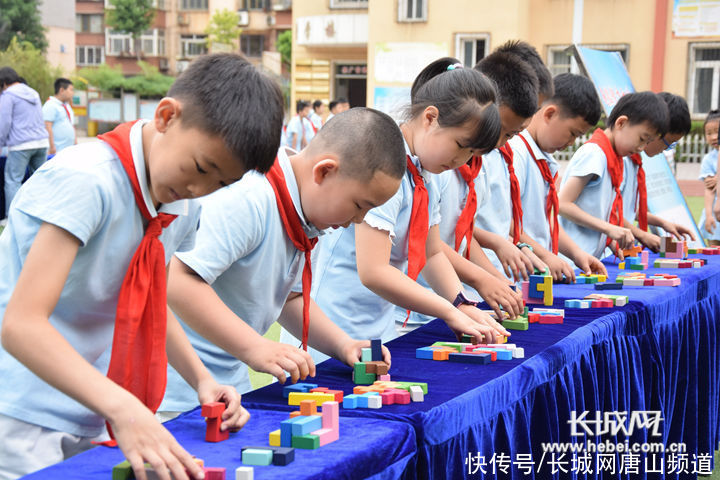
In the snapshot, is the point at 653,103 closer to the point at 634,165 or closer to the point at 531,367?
the point at 634,165

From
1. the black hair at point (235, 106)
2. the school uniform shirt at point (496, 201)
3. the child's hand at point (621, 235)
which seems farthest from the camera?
the child's hand at point (621, 235)

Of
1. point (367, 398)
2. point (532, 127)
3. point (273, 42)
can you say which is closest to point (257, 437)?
point (367, 398)

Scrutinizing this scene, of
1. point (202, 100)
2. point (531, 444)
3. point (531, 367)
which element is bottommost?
point (531, 444)

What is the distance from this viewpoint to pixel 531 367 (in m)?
2.10

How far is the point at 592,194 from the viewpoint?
4.24 m

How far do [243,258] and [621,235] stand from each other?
7.91 feet

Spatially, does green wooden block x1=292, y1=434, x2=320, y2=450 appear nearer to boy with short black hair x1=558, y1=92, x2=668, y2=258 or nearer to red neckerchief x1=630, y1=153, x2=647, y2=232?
boy with short black hair x1=558, y1=92, x2=668, y2=258

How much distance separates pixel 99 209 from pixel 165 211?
159 mm

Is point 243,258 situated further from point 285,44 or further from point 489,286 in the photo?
point 285,44

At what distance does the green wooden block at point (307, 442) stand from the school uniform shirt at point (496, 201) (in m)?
1.99

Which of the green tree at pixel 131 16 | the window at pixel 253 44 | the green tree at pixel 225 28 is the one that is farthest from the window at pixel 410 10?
the green tree at pixel 131 16

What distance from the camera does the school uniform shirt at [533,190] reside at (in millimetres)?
3711

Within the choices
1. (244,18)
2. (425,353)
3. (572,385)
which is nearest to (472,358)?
(425,353)

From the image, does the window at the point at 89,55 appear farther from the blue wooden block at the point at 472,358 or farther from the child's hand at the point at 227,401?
the child's hand at the point at 227,401
